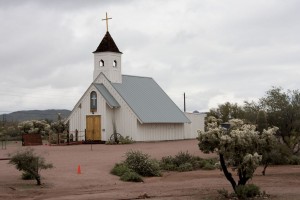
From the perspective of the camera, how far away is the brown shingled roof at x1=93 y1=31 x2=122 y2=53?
51.1 metres

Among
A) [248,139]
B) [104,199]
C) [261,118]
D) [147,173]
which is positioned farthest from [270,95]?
[104,199]

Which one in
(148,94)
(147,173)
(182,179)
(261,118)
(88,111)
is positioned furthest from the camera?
(148,94)

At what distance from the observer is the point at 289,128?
33.8 metres

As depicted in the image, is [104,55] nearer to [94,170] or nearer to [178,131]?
[178,131]

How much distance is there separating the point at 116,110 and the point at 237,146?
3035 cm

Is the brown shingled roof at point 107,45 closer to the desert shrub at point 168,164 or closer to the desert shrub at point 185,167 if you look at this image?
the desert shrub at point 168,164

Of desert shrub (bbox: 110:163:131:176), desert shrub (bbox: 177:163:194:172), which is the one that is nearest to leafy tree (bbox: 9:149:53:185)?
desert shrub (bbox: 110:163:131:176)

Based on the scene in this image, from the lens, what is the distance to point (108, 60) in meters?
50.7

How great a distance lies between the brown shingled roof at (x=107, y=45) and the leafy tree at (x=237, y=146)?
3198 cm

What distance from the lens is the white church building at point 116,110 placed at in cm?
4847

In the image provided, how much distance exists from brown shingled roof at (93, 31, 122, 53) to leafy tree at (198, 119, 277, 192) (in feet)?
105

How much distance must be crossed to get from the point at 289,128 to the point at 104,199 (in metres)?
18.0

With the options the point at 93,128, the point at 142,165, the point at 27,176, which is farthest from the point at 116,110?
the point at 27,176

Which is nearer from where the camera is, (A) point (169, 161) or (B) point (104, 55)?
(A) point (169, 161)
